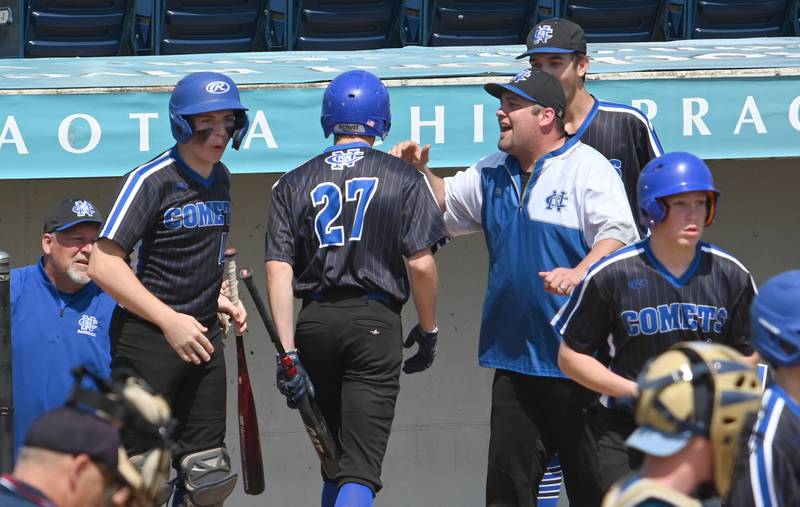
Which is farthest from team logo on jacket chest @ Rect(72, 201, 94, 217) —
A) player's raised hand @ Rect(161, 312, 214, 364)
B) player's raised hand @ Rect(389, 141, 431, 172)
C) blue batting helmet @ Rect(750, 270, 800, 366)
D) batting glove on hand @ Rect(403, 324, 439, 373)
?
blue batting helmet @ Rect(750, 270, 800, 366)

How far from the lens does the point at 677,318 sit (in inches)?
150

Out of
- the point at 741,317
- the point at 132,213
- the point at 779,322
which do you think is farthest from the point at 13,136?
the point at 779,322

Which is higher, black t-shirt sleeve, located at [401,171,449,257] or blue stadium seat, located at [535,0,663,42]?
blue stadium seat, located at [535,0,663,42]

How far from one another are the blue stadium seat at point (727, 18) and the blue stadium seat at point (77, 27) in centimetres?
334

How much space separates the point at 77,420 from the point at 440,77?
3.37m

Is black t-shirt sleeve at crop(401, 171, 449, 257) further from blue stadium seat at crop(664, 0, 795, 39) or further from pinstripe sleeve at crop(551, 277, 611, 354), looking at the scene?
blue stadium seat at crop(664, 0, 795, 39)

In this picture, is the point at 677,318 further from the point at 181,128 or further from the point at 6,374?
Result: the point at 6,374

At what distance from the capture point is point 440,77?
5438 mm

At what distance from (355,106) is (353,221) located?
0.41 meters

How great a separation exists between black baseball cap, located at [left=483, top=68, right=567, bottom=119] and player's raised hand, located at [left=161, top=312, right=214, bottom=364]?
124 centimetres

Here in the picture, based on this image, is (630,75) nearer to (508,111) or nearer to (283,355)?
(508,111)

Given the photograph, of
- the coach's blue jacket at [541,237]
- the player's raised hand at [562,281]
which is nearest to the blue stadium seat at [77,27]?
the coach's blue jacket at [541,237]

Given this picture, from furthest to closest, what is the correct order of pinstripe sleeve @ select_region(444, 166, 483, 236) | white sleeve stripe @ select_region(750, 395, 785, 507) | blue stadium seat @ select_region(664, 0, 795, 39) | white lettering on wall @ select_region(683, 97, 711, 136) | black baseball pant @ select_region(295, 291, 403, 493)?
1. blue stadium seat @ select_region(664, 0, 795, 39)
2. white lettering on wall @ select_region(683, 97, 711, 136)
3. pinstripe sleeve @ select_region(444, 166, 483, 236)
4. black baseball pant @ select_region(295, 291, 403, 493)
5. white sleeve stripe @ select_region(750, 395, 785, 507)

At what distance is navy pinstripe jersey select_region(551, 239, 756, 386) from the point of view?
3830 mm
